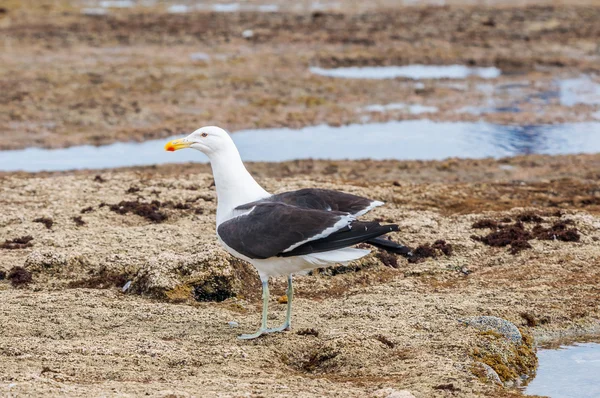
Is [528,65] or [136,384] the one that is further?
[528,65]

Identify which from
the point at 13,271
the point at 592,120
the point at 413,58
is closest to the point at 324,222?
the point at 13,271

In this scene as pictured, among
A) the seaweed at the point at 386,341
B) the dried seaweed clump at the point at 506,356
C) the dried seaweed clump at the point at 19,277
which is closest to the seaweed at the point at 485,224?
the dried seaweed clump at the point at 506,356

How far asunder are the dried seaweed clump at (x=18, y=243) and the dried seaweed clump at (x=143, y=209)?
4.43ft

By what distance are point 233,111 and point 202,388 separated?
12823 millimetres

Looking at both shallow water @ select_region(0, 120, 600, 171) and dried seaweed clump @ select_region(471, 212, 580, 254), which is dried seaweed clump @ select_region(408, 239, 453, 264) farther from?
shallow water @ select_region(0, 120, 600, 171)

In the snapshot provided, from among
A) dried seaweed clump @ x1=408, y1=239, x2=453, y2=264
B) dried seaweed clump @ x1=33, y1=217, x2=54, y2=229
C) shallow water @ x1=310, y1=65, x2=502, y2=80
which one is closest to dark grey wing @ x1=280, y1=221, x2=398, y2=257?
dried seaweed clump @ x1=408, y1=239, x2=453, y2=264

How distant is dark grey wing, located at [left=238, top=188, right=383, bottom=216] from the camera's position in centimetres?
759

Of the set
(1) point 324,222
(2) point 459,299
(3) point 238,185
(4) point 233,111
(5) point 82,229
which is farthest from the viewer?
(4) point 233,111

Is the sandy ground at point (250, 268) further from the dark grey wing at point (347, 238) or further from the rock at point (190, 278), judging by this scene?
the dark grey wing at point (347, 238)

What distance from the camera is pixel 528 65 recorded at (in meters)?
23.7

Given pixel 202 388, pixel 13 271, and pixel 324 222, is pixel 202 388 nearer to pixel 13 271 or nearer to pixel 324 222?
pixel 324 222

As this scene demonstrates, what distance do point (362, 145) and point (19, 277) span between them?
886 cm

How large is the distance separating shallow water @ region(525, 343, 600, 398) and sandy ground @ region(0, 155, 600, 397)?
0.75ft

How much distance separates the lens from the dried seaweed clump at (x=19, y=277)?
8945 millimetres
